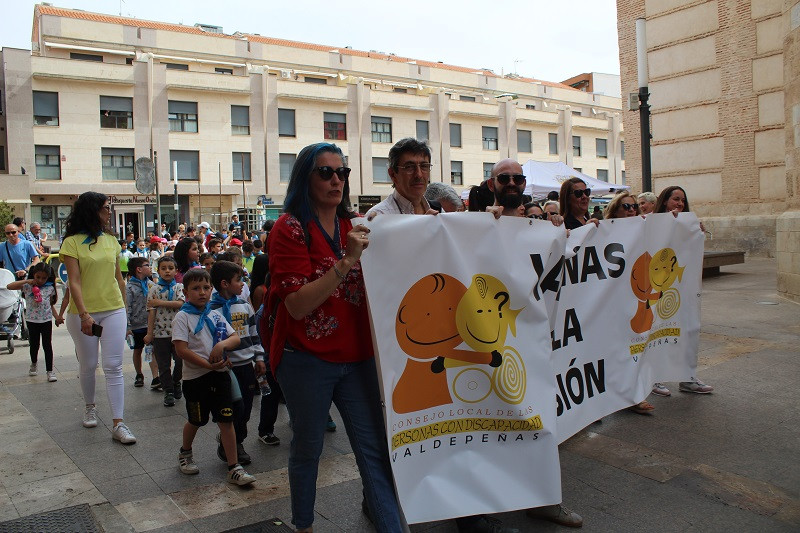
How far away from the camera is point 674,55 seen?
802 inches

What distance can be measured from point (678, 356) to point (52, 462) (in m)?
5.11

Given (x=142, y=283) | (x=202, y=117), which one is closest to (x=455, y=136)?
(x=202, y=117)

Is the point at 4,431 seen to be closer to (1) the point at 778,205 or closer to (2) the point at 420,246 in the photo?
(2) the point at 420,246

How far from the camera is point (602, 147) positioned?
59.9 meters

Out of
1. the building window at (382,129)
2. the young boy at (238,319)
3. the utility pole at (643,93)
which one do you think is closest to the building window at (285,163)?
the building window at (382,129)

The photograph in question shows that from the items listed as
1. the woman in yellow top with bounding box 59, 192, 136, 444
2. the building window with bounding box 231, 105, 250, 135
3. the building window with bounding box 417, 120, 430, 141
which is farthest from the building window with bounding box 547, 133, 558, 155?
the woman in yellow top with bounding box 59, 192, 136, 444

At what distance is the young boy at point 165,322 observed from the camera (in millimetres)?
6410

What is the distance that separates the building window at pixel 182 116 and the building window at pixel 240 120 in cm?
246

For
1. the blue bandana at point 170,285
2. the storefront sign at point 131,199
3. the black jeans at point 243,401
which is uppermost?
the storefront sign at point 131,199

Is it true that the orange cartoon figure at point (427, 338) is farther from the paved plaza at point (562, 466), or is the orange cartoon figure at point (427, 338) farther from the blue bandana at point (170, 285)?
the blue bandana at point (170, 285)

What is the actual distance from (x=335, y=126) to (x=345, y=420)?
146 feet

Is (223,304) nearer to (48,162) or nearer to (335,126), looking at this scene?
(48,162)

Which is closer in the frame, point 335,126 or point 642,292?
point 642,292

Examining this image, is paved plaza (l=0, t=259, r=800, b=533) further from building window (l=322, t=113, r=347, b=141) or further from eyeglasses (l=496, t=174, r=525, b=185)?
building window (l=322, t=113, r=347, b=141)
